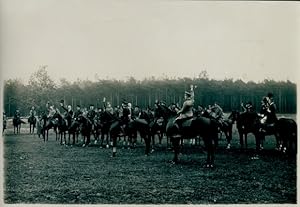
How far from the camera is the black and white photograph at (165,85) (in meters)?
9.63

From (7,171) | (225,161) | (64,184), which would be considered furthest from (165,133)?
(7,171)

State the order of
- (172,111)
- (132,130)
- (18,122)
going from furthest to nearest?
(132,130) < (172,111) < (18,122)

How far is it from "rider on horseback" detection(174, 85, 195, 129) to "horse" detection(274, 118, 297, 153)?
130cm

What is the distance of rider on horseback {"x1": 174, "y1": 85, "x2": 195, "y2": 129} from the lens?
32.0ft

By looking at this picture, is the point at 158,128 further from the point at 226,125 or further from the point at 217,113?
the point at 226,125

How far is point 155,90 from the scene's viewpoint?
9781 mm

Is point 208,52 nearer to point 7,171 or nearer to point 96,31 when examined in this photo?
point 96,31

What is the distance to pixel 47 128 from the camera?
10.2m

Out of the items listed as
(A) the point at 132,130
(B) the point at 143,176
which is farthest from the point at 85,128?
(B) the point at 143,176

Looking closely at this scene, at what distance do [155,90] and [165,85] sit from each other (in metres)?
0.21

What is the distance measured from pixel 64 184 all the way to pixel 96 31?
2.26m

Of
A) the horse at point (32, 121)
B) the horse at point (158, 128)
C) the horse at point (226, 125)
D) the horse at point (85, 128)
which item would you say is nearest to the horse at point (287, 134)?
the horse at point (226, 125)

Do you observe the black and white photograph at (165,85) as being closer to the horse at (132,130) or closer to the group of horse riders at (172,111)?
the group of horse riders at (172,111)

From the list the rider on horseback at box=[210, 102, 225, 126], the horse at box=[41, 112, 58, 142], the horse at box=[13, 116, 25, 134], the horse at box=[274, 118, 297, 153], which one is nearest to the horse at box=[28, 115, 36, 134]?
the horse at box=[41, 112, 58, 142]
